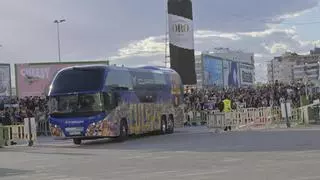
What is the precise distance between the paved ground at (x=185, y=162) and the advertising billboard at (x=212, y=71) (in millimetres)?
74253

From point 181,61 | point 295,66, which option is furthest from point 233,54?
point 181,61

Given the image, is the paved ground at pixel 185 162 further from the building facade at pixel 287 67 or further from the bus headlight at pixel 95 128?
the building facade at pixel 287 67

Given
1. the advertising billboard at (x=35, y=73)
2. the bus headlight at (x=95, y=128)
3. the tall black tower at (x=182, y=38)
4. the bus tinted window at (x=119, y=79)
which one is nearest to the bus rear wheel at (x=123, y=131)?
the bus headlight at (x=95, y=128)

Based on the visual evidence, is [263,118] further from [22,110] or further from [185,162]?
[185,162]

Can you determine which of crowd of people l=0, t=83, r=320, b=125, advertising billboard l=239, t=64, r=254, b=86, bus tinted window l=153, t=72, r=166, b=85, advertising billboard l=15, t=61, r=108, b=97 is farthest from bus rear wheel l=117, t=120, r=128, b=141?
advertising billboard l=239, t=64, r=254, b=86

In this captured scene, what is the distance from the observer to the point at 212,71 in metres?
100

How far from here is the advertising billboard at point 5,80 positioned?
68.1 meters

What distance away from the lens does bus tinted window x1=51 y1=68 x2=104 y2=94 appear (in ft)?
92.2

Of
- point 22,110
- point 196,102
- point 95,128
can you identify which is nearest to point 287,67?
point 196,102

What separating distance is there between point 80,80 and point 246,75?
299ft

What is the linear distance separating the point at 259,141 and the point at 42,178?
Answer: 11034mm

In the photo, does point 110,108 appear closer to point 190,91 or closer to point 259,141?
point 259,141

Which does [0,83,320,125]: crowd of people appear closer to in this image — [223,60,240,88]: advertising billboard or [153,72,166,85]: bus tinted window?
[153,72,166,85]: bus tinted window

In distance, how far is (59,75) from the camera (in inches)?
1127
